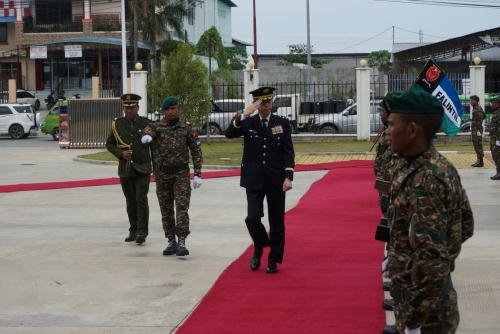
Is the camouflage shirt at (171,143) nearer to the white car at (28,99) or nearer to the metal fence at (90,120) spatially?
the metal fence at (90,120)

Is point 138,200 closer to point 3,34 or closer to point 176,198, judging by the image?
point 176,198

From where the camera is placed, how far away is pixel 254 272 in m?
9.31

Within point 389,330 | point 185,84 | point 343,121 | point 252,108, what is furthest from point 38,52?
point 389,330

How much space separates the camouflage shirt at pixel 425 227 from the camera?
4184 millimetres

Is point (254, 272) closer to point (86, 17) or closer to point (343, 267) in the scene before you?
point (343, 267)

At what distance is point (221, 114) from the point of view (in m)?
36.4

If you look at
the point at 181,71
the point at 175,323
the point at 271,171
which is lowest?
the point at 175,323

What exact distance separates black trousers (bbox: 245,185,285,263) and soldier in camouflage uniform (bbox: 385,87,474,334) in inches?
191

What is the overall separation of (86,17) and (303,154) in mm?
43186

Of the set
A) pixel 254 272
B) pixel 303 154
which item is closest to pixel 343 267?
pixel 254 272

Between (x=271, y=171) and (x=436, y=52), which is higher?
(x=436, y=52)

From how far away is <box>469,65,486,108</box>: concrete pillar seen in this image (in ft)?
104

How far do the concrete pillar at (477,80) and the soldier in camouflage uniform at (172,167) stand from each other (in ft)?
76.4

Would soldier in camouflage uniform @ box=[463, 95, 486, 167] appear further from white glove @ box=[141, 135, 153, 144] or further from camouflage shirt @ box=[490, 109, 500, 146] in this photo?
white glove @ box=[141, 135, 153, 144]
